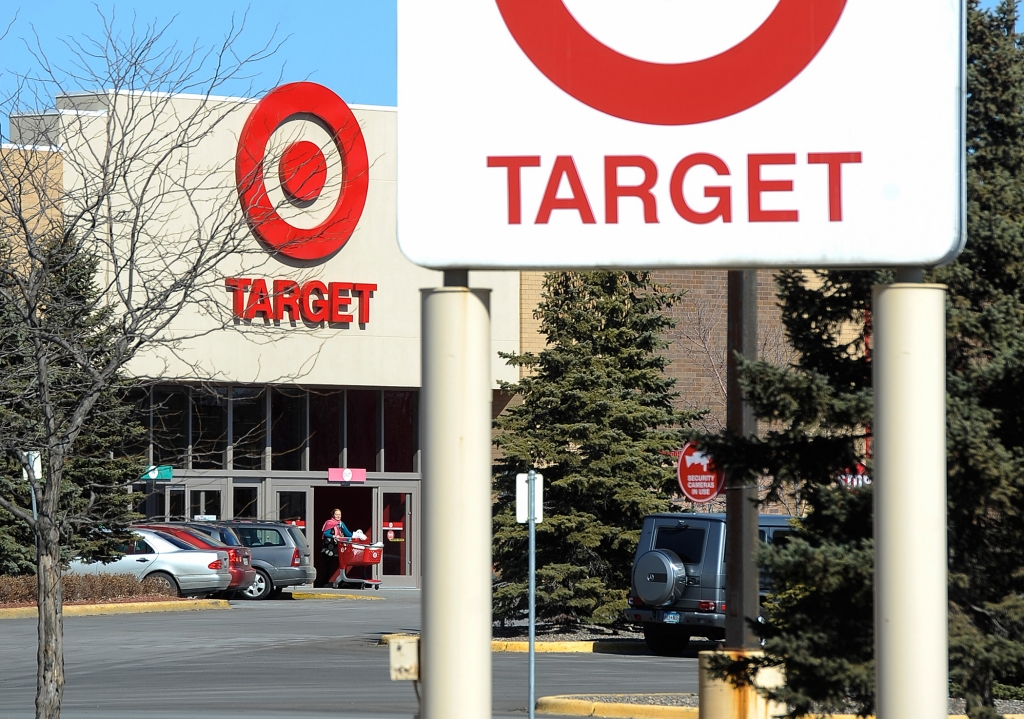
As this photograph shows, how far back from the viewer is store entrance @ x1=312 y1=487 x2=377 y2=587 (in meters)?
42.4

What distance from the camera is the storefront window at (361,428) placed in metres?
42.5

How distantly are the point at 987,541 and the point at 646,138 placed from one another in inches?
206

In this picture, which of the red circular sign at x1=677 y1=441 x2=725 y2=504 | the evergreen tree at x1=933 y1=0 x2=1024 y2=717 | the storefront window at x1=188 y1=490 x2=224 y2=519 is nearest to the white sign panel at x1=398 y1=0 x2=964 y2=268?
the evergreen tree at x1=933 y1=0 x2=1024 y2=717

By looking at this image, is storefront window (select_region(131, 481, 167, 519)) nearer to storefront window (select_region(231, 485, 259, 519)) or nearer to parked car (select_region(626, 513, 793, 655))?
storefront window (select_region(231, 485, 259, 519))

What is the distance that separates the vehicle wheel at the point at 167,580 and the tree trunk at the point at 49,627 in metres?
20.9

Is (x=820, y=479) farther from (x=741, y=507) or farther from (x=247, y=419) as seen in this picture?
(x=247, y=419)

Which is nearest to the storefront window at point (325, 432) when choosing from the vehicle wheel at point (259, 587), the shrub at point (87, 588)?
the vehicle wheel at point (259, 587)

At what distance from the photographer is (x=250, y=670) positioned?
19.1 m

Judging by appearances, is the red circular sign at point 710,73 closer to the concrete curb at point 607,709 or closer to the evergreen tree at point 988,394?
the evergreen tree at point 988,394

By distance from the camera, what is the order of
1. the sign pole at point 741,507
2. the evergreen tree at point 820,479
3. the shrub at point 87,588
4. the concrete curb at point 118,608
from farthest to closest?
the shrub at point 87,588 < the concrete curb at point 118,608 < the sign pole at point 741,507 < the evergreen tree at point 820,479

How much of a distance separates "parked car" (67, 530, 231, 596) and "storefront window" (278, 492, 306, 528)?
31.2 feet

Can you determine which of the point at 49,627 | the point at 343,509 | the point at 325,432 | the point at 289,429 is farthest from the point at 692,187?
the point at 343,509

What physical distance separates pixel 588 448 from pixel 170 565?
11487 mm

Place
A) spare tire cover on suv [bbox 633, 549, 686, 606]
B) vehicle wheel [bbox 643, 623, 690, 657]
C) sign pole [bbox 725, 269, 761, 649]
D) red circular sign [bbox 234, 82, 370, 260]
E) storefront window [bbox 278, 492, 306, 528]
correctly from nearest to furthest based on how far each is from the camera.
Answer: sign pole [bbox 725, 269, 761, 649]
spare tire cover on suv [bbox 633, 549, 686, 606]
vehicle wheel [bbox 643, 623, 690, 657]
red circular sign [bbox 234, 82, 370, 260]
storefront window [bbox 278, 492, 306, 528]
